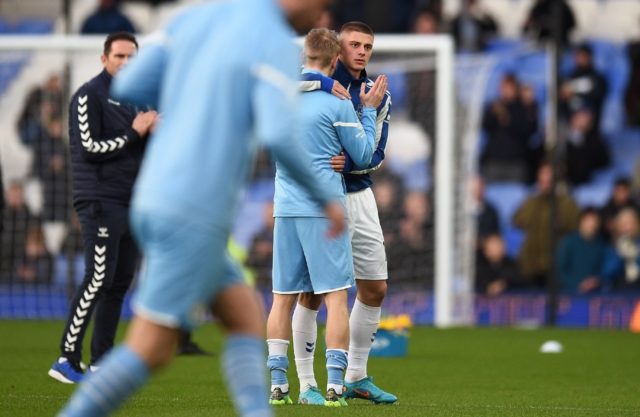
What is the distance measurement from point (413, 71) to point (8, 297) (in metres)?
6.01

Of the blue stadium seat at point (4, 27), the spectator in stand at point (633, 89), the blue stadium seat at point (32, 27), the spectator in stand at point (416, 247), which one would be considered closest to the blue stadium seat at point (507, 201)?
the spectator in stand at point (633, 89)

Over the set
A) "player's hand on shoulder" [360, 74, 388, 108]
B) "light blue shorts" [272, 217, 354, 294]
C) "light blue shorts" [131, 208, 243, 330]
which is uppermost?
"player's hand on shoulder" [360, 74, 388, 108]

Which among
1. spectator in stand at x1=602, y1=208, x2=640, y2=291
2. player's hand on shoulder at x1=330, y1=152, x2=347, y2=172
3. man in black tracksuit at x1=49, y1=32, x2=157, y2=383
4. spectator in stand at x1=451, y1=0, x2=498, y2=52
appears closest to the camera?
player's hand on shoulder at x1=330, y1=152, x2=347, y2=172

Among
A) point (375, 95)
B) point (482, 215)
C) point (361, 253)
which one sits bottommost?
point (482, 215)

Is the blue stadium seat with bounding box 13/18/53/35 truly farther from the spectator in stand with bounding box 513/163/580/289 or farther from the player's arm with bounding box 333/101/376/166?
the player's arm with bounding box 333/101/376/166

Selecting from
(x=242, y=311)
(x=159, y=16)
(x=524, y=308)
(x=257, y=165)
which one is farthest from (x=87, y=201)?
(x=159, y=16)

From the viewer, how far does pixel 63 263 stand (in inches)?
701

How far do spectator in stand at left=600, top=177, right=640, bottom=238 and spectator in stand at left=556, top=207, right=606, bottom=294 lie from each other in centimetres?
54

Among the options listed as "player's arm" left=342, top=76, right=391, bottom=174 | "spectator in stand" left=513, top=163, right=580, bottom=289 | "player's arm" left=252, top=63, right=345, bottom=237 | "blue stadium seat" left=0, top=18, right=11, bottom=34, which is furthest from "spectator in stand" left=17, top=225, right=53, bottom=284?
"player's arm" left=252, top=63, right=345, bottom=237

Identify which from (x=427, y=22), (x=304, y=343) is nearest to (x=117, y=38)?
(x=304, y=343)

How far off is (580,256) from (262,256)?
4.28 m

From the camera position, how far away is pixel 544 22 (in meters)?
20.3

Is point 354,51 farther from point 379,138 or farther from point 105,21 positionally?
point 105,21

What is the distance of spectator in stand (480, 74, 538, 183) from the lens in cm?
1970
